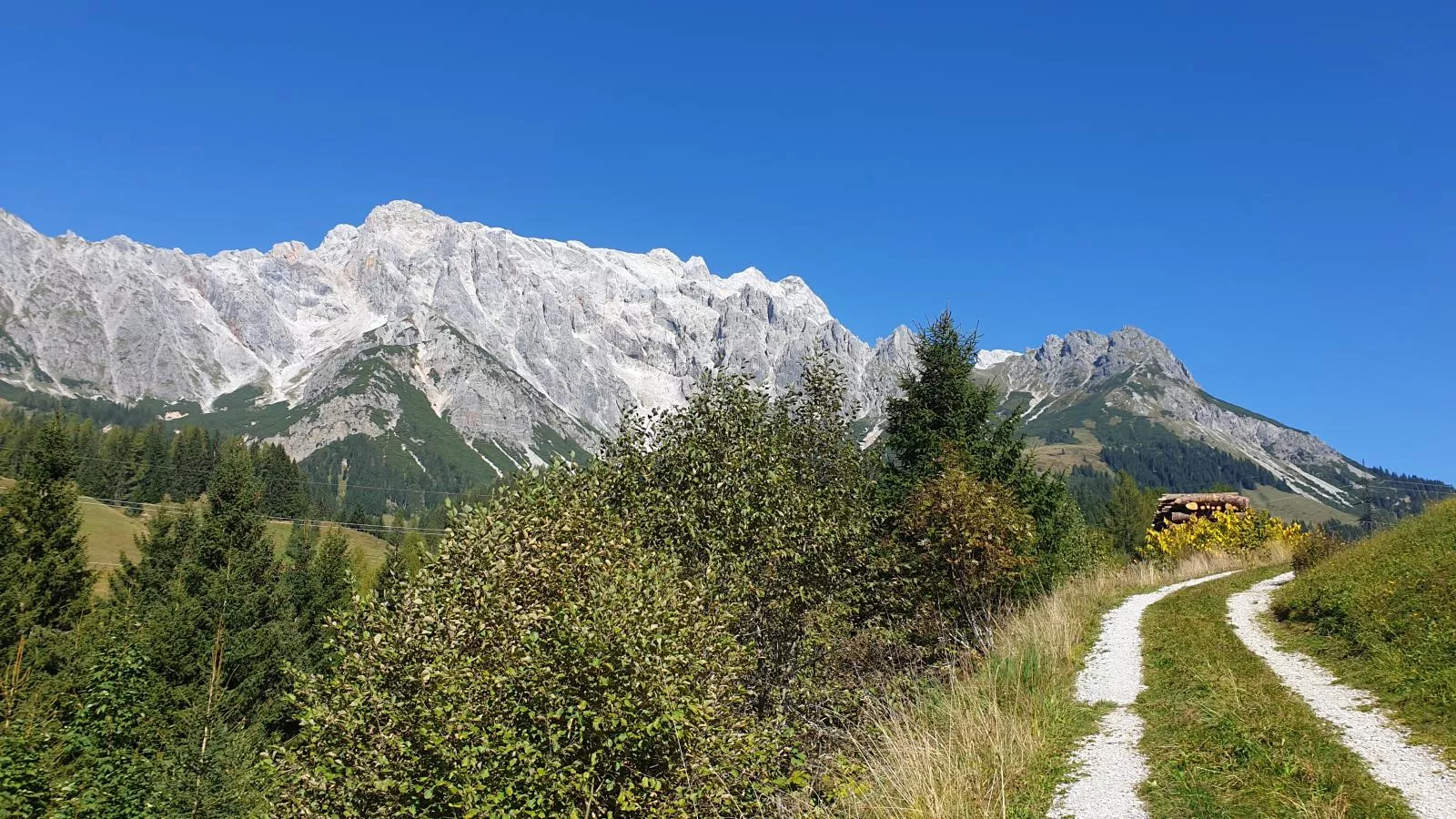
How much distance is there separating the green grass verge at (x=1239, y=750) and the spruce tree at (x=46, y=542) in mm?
56826

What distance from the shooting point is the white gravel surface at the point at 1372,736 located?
8961mm

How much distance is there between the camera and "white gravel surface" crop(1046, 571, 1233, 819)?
9.61 metres

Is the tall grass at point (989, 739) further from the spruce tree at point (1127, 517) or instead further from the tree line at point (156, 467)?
the tree line at point (156, 467)

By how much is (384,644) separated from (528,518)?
412cm

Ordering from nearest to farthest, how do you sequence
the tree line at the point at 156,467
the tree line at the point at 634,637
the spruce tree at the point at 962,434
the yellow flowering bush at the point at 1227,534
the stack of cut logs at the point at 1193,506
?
the tree line at the point at 634,637 → the spruce tree at the point at 962,434 → the yellow flowering bush at the point at 1227,534 → the stack of cut logs at the point at 1193,506 → the tree line at the point at 156,467

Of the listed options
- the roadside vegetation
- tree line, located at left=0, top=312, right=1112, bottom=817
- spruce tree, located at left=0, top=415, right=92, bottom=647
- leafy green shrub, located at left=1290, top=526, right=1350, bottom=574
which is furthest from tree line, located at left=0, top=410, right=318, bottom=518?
leafy green shrub, located at left=1290, top=526, right=1350, bottom=574

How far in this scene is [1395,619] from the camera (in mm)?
16500

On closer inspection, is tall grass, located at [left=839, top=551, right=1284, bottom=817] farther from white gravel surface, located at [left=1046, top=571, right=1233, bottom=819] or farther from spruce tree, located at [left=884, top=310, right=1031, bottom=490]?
spruce tree, located at [left=884, top=310, right=1031, bottom=490]

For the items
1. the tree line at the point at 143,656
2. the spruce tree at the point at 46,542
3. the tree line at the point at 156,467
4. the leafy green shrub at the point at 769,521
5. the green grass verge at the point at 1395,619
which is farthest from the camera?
the tree line at the point at 156,467

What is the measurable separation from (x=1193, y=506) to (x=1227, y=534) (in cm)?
673

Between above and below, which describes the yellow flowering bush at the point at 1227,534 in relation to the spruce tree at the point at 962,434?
below

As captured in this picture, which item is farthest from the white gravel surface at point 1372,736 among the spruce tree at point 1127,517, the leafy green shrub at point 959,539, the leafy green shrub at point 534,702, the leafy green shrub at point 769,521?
the spruce tree at point 1127,517

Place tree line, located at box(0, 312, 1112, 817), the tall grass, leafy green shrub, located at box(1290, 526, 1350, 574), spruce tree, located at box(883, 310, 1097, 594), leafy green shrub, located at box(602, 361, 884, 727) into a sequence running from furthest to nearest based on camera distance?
1. spruce tree, located at box(883, 310, 1097, 594)
2. leafy green shrub, located at box(1290, 526, 1350, 574)
3. leafy green shrub, located at box(602, 361, 884, 727)
4. tree line, located at box(0, 312, 1112, 817)
5. the tall grass

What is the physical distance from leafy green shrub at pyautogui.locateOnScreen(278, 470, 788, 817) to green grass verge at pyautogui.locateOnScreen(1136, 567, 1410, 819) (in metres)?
6.73
